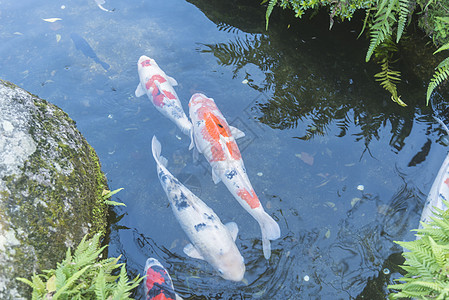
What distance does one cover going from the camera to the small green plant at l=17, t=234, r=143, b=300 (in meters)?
3.50

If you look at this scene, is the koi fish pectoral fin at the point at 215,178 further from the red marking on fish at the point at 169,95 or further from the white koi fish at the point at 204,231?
the red marking on fish at the point at 169,95

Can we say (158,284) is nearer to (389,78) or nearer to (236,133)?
(236,133)

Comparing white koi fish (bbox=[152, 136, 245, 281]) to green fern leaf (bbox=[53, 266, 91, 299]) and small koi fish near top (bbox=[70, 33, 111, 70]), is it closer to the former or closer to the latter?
green fern leaf (bbox=[53, 266, 91, 299])

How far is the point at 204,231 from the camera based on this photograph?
5121mm

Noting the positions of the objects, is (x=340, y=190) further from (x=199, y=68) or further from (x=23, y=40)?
(x=23, y=40)

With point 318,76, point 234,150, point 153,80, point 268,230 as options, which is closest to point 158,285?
point 268,230

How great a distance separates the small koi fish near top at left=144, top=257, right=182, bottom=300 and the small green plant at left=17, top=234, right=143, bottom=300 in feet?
2.31

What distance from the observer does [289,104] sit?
6.70 metres

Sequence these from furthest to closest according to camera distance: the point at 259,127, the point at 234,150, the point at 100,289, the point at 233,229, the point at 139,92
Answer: the point at 139,92 < the point at 259,127 < the point at 234,150 < the point at 233,229 < the point at 100,289

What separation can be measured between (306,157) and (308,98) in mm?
1325

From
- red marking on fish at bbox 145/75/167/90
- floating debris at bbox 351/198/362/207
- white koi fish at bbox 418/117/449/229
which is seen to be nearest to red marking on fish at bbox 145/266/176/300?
floating debris at bbox 351/198/362/207

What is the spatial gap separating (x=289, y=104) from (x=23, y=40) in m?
5.81

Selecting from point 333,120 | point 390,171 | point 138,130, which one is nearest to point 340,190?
point 390,171

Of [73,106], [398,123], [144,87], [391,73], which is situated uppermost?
[391,73]
